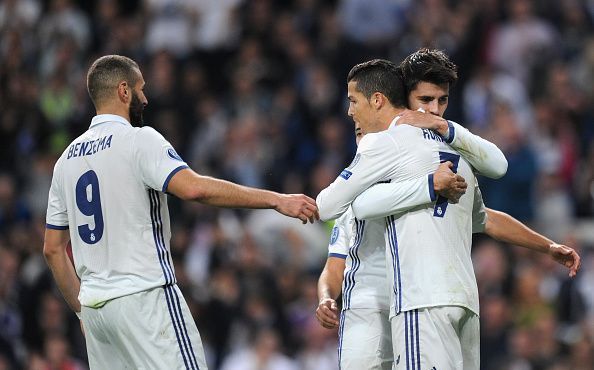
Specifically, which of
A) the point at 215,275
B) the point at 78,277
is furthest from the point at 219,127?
the point at 78,277

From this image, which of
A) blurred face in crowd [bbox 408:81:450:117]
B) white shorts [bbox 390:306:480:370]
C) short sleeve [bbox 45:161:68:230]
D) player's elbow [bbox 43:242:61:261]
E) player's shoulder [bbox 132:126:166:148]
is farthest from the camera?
player's elbow [bbox 43:242:61:261]

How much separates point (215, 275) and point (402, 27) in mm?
3902

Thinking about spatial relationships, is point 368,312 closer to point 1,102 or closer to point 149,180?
point 149,180

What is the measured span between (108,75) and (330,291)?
1.67 metres

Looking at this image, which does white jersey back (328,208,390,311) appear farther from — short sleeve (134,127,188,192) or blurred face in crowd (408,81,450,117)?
short sleeve (134,127,188,192)

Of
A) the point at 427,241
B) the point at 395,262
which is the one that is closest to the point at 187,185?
the point at 395,262

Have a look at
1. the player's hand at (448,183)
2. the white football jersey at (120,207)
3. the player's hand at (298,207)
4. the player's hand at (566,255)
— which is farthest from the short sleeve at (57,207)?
the player's hand at (566,255)

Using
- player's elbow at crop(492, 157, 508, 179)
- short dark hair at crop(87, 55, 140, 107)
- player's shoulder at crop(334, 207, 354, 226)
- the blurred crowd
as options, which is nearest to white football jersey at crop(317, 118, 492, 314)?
player's elbow at crop(492, 157, 508, 179)

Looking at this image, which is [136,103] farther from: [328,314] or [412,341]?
[412,341]

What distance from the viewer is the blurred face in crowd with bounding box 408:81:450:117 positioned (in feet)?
20.9

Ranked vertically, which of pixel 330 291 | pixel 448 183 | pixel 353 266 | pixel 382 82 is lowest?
pixel 330 291

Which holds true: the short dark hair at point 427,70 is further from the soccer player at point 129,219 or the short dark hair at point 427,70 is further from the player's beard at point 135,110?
the player's beard at point 135,110

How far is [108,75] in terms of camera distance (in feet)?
21.2

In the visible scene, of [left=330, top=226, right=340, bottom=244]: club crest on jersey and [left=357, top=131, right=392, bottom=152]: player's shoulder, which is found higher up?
[left=357, top=131, right=392, bottom=152]: player's shoulder
